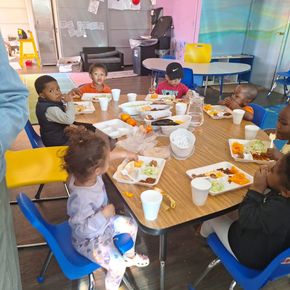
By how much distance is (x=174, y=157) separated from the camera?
1.37 metres

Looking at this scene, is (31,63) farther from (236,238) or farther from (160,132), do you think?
(236,238)

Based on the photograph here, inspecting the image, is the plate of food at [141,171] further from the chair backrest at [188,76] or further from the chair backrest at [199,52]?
the chair backrest at [199,52]

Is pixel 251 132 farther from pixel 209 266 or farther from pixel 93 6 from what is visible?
pixel 93 6

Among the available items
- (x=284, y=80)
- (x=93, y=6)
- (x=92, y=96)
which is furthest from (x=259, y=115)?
(x=93, y=6)

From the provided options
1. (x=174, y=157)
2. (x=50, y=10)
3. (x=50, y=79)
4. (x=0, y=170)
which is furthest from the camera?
(x=50, y=10)

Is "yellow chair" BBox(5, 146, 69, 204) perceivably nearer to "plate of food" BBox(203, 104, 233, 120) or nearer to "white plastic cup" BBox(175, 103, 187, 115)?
"white plastic cup" BBox(175, 103, 187, 115)

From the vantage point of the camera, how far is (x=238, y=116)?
5.96 feet

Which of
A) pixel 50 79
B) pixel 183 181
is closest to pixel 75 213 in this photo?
pixel 183 181

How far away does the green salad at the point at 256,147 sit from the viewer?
4.72 ft

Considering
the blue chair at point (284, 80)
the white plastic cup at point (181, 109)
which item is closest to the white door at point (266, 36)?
the blue chair at point (284, 80)

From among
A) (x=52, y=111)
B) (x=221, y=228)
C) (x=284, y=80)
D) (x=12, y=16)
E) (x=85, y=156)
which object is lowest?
A: (x=284, y=80)

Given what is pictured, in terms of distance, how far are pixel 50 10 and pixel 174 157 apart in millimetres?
7307

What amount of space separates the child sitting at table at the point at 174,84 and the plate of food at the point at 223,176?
1.32 metres

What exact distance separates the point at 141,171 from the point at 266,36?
5741 millimetres
